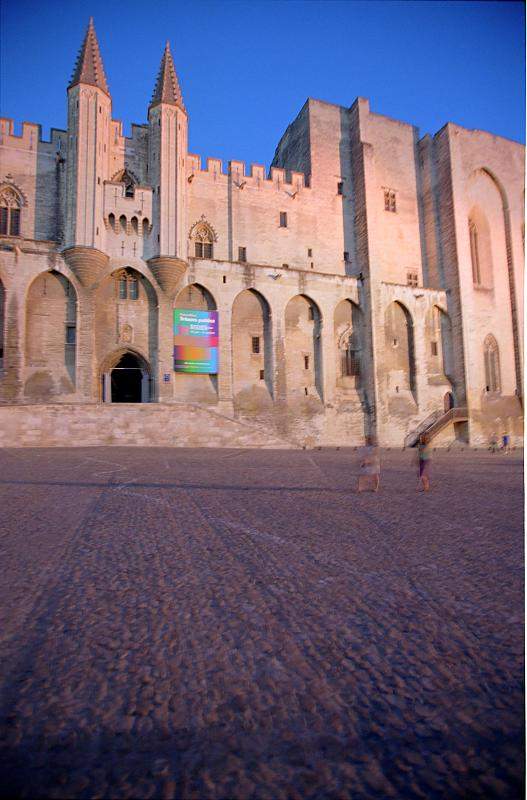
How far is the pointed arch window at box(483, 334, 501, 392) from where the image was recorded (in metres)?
32.4

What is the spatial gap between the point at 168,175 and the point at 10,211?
8.66m

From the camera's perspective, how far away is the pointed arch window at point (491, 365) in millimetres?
32375

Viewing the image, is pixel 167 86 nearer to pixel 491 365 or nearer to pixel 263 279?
pixel 263 279

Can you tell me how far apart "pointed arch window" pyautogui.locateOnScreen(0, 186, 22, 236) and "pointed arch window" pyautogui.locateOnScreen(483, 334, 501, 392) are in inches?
1211

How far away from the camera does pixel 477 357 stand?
30.7 meters

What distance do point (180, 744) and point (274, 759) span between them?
0.31 m

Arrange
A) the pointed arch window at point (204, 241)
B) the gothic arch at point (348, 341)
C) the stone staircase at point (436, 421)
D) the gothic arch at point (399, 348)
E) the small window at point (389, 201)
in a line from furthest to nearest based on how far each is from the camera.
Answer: the small window at point (389, 201) < the gothic arch at point (399, 348) < the gothic arch at point (348, 341) < the stone staircase at point (436, 421) < the pointed arch window at point (204, 241)

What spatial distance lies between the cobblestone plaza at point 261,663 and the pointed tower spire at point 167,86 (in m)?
27.0

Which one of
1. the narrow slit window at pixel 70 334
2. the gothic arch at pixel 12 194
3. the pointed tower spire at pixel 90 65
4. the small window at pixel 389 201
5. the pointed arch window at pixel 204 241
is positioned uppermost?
the pointed tower spire at pixel 90 65

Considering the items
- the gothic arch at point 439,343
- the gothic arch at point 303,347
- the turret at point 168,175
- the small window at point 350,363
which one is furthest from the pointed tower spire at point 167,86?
the gothic arch at point 439,343

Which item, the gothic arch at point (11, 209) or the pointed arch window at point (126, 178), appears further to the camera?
the pointed arch window at point (126, 178)

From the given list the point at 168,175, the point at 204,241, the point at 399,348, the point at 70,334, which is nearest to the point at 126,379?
the point at 70,334

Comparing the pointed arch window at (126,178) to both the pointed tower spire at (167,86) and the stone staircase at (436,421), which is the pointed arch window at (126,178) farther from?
the stone staircase at (436,421)

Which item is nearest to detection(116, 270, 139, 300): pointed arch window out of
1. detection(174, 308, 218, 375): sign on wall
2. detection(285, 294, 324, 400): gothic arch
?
detection(174, 308, 218, 375): sign on wall
